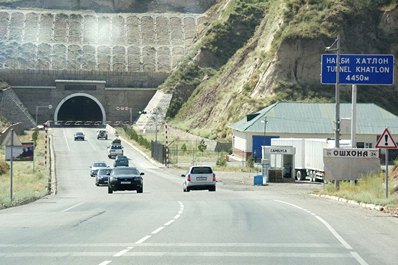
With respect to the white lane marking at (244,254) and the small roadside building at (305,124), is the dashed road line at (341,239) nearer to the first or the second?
the white lane marking at (244,254)

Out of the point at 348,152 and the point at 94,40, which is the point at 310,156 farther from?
the point at 94,40

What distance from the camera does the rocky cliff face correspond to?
146000 mm

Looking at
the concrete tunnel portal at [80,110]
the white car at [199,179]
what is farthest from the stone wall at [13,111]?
the white car at [199,179]

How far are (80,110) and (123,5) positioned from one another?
26.1 meters

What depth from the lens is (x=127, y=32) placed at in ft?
452

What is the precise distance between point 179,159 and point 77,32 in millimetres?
62727

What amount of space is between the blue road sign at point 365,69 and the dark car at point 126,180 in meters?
11.8

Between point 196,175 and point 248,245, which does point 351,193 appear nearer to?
point 196,175

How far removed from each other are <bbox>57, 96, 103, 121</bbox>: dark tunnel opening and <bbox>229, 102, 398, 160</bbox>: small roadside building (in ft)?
182

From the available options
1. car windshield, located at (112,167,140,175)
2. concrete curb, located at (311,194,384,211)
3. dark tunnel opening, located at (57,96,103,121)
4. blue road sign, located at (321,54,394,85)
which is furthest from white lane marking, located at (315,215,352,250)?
dark tunnel opening, located at (57,96,103,121)

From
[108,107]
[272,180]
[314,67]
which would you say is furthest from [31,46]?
[272,180]

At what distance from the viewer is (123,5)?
14950cm

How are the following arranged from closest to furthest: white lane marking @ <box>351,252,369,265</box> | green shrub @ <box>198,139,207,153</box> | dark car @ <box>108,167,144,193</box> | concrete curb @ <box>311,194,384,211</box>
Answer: white lane marking @ <box>351,252,369,265</box>, concrete curb @ <box>311,194,384,211</box>, dark car @ <box>108,167,144,193</box>, green shrub @ <box>198,139,207,153</box>

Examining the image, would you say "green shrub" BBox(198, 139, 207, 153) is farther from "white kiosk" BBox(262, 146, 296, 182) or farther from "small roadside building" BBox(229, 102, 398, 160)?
"white kiosk" BBox(262, 146, 296, 182)
